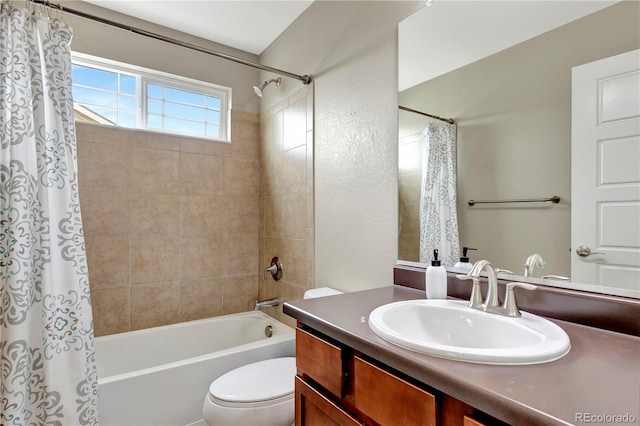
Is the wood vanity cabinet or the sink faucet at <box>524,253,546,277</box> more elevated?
the sink faucet at <box>524,253,546,277</box>

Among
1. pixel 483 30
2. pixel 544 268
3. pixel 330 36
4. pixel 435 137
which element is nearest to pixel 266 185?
pixel 330 36

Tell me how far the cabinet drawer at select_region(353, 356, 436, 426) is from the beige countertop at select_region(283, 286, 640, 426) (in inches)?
1.6

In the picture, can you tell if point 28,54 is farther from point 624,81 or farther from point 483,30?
point 624,81

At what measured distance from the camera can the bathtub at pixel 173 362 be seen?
5.02ft

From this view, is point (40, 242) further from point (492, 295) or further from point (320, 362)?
point (492, 295)

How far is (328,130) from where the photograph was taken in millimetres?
1916

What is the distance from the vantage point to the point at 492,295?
0.95 meters

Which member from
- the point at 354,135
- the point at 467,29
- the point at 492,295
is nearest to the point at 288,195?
the point at 354,135

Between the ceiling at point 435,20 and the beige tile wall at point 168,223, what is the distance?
0.75 m

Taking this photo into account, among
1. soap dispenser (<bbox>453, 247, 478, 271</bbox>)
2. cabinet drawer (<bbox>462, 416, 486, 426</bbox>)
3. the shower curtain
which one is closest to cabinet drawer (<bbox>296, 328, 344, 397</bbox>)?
cabinet drawer (<bbox>462, 416, 486, 426</bbox>)

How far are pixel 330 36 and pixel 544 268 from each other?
1.64 m

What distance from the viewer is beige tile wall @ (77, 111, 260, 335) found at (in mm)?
2107

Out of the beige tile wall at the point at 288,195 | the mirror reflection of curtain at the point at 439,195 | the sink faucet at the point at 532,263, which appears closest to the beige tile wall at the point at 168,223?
the beige tile wall at the point at 288,195

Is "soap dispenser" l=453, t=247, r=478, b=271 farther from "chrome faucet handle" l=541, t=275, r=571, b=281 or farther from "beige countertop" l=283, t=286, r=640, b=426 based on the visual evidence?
"beige countertop" l=283, t=286, r=640, b=426
